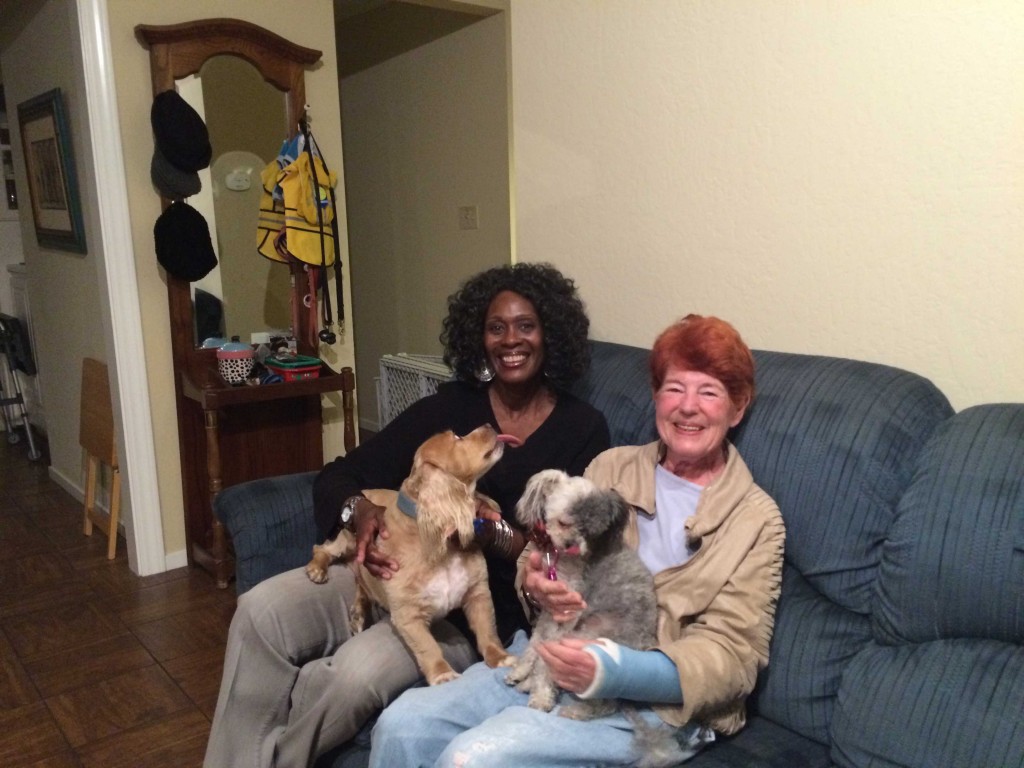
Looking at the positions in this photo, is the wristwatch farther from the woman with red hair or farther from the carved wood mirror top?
the carved wood mirror top

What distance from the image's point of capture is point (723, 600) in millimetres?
1268

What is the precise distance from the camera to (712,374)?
54.3 inches

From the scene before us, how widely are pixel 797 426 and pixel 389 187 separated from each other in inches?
140

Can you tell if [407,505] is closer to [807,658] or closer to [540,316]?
[540,316]

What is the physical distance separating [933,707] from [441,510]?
0.82 metres

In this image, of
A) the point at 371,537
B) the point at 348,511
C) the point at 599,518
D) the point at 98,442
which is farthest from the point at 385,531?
the point at 98,442

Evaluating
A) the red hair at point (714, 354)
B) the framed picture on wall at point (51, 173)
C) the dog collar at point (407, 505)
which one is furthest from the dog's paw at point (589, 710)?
the framed picture on wall at point (51, 173)

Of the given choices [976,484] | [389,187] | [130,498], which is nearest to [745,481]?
[976,484]

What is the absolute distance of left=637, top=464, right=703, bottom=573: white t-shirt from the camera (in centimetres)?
138

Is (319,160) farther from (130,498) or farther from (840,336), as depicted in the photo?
(840,336)

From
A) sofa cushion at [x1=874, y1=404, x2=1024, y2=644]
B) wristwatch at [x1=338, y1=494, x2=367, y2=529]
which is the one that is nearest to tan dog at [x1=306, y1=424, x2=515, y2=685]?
wristwatch at [x1=338, y1=494, x2=367, y2=529]

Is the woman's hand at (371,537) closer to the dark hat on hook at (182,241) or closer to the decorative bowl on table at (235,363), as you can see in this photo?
the decorative bowl on table at (235,363)

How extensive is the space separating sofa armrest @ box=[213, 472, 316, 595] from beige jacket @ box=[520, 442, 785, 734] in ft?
2.82

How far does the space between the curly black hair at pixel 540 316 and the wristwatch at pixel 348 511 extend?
0.40m
